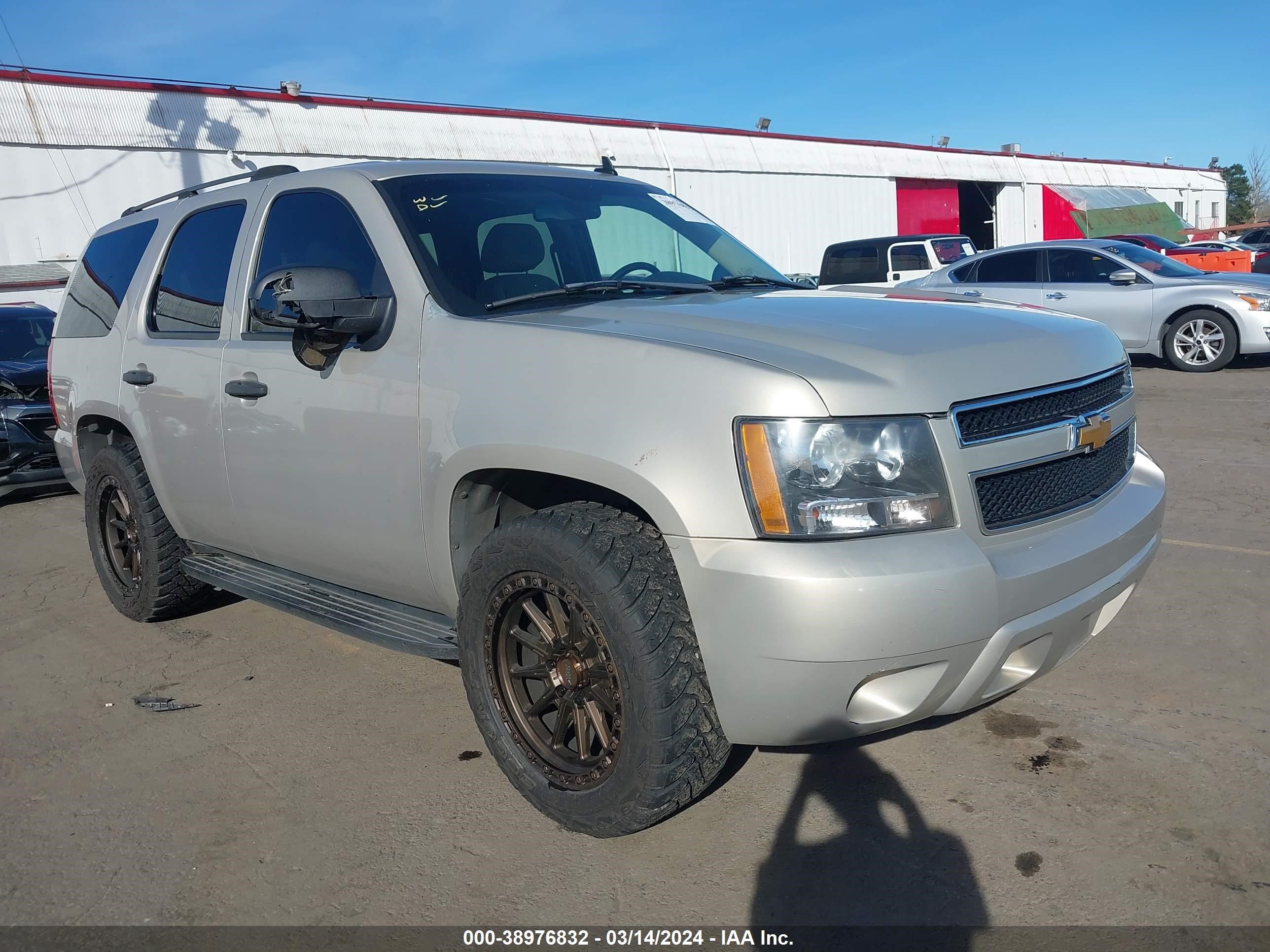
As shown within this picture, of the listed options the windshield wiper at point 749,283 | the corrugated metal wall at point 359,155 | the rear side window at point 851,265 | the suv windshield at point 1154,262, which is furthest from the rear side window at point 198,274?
the rear side window at point 851,265

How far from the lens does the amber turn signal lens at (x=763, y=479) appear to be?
7.85 ft

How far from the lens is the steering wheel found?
3645 millimetres

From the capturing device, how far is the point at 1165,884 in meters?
2.51

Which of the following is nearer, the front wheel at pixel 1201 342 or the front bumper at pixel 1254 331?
the front bumper at pixel 1254 331

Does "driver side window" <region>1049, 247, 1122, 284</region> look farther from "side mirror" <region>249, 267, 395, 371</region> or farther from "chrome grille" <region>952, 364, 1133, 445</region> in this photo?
"side mirror" <region>249, 267, 395, 371</region>

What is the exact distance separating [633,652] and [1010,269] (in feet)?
39.2

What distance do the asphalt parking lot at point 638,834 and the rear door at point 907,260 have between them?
1487cm

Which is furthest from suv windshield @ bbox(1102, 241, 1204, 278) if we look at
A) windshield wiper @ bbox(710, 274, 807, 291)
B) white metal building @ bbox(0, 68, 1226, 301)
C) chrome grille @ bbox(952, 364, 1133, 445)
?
white metal building @ bbox(0, 68, 1226, 301)

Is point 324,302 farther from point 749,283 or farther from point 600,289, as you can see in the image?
point 749,283

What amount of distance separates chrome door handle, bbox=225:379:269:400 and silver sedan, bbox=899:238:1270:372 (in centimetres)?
900

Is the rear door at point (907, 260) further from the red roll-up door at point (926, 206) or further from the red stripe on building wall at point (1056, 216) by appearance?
the red stripe on building wall at point (1056, 216)

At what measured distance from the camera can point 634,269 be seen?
3.73 m

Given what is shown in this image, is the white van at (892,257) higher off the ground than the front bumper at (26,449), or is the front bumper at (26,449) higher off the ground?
the white van at (892,257)

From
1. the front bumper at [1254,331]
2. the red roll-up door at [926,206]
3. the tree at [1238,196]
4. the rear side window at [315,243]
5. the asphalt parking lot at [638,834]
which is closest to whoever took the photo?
the asphalt parking lot at [638,834]
